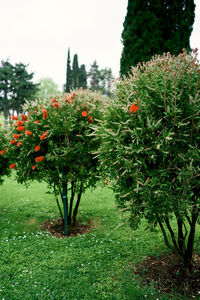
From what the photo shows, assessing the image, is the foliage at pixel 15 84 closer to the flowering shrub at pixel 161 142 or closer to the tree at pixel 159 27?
the tree at pixel 159 27

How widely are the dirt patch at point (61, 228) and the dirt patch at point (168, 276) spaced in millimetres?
1907

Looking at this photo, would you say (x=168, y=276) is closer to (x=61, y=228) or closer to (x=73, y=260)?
(x=73, y=260)

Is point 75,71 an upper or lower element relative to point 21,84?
upper

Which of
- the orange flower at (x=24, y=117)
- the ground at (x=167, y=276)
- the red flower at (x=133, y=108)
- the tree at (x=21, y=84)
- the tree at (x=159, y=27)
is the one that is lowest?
the ground at (x=167, y=276)

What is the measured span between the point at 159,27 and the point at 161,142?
7.97m

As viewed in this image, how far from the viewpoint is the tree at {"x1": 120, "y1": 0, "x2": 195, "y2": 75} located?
8750mm

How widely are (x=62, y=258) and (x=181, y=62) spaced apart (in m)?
3.46

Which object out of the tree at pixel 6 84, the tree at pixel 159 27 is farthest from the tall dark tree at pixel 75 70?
the tree at pixel 159 27

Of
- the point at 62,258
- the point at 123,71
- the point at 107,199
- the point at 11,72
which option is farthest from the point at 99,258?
the point at 11,72

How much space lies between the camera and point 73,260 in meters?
3.89

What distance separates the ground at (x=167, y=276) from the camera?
3.07 metres

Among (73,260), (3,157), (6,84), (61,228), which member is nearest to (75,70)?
(6,84)

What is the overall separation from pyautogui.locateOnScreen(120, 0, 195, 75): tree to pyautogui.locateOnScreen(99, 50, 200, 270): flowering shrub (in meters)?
6.60

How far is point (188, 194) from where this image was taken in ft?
8.31
